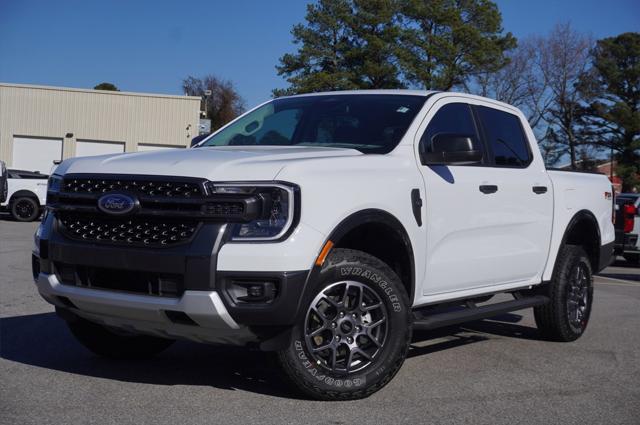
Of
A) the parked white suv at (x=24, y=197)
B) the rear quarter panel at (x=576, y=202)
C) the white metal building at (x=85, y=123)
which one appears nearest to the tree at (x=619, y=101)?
the white metal building at (x=85, y=123)

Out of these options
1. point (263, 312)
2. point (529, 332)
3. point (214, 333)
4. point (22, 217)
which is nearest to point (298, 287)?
point (263, 312)

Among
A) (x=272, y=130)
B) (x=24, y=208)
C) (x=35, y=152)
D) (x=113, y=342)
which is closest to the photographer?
(x=113, y=342)

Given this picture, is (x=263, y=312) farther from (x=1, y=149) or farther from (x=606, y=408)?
(x=1, y=149)

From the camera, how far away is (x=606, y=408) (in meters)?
4.85

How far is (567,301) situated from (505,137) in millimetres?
1572

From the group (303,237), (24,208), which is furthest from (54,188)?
(24,208)

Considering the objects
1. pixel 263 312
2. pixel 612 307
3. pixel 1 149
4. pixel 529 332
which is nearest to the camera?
pixel 263 312

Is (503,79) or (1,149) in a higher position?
(503,79)

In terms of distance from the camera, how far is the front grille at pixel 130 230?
14.2ft

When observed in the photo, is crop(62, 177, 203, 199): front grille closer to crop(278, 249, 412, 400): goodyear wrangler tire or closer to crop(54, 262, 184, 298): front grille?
crop(54, 262, 184, 298): front grille

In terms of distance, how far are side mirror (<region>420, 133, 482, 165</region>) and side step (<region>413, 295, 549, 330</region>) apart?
1014 millimetres

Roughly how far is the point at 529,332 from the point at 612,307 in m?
2.54

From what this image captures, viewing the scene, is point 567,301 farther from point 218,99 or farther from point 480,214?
point 218,99

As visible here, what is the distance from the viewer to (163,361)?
5750mm
